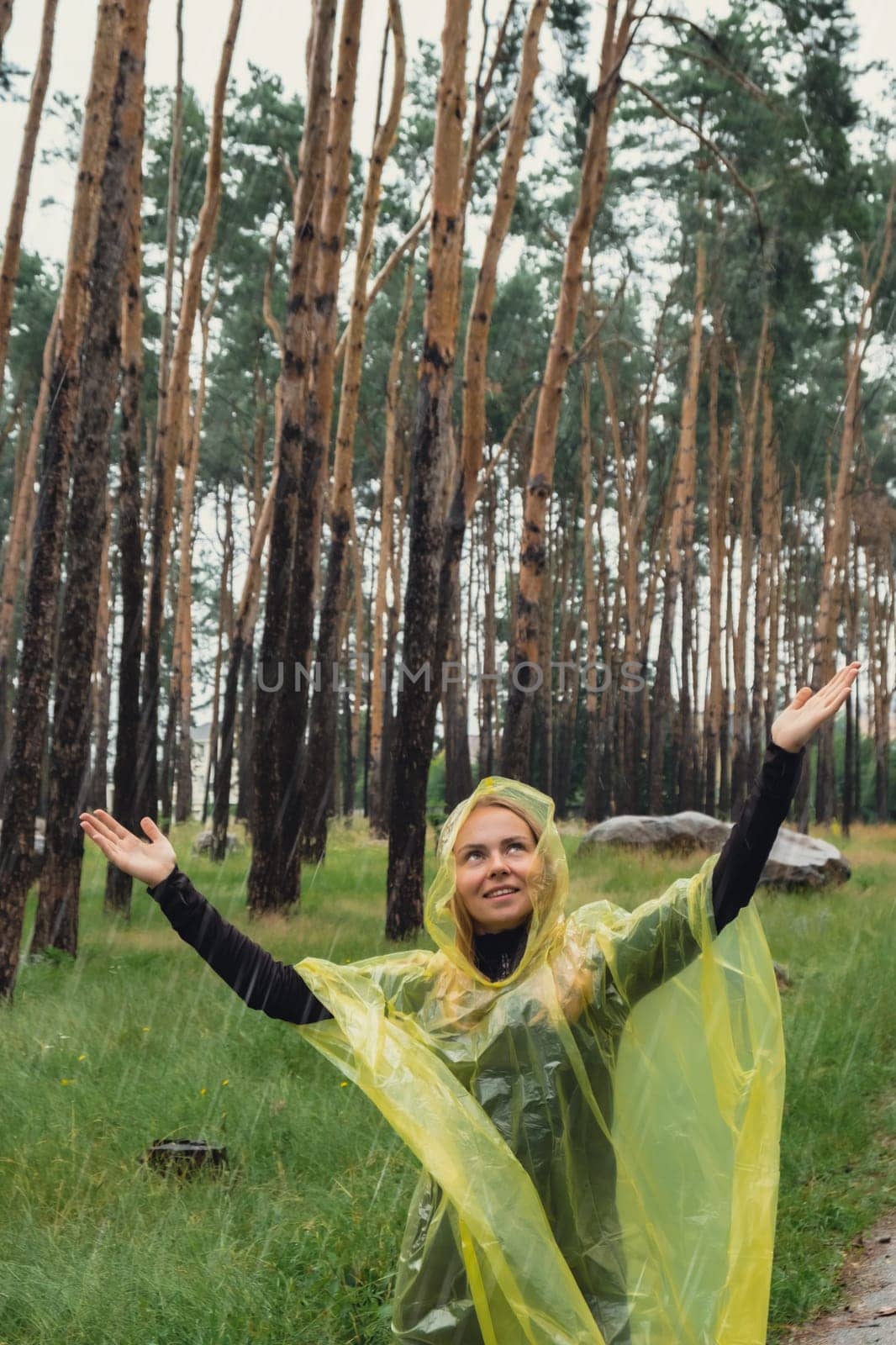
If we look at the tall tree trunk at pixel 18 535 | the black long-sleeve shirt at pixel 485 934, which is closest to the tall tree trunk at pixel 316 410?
the black long-sleeve shirt at pixel 485 934

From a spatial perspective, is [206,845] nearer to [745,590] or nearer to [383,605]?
[383,605]

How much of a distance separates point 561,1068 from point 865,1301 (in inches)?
94.6

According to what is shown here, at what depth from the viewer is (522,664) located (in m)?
11.8

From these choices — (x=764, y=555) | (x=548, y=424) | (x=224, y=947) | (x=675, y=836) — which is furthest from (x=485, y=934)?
(x=764, y=555)

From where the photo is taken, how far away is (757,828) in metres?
2.62

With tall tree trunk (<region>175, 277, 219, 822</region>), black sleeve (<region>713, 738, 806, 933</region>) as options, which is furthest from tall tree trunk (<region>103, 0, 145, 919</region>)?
tall tree trunk (<region>175, 277, 219, 822</region>)

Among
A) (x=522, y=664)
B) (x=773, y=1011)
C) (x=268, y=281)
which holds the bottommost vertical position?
(x=773, y=1011)

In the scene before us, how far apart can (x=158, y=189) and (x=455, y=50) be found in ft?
47.5

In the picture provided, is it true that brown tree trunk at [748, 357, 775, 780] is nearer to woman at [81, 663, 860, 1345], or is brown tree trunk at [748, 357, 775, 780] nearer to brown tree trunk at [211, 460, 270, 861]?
brown tree trunk at [211, 460, 270, 861]

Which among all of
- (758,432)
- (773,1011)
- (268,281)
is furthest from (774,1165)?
(758,432)

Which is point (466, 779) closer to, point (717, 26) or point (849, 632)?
point (849, 632)

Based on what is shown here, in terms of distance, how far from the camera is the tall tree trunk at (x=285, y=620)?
10930 mm

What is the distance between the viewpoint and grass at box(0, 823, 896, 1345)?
3.97 m

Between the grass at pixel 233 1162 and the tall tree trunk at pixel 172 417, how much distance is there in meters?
4.52
